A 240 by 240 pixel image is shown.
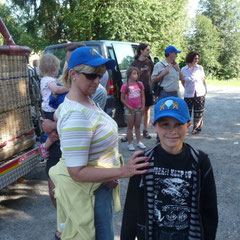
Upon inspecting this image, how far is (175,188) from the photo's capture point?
165 cm

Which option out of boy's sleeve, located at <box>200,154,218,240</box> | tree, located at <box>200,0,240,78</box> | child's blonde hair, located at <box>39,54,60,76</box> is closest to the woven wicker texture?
child's blonde hair, located at <box>39,54,60,76</box>

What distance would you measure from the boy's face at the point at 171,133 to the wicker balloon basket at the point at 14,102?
2.28 metres

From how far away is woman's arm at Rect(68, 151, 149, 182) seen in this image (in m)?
1.59

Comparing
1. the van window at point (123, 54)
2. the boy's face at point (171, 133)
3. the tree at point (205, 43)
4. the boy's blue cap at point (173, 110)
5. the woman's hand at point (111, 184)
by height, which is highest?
the tree at point (205, 43)

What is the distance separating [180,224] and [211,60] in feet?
120

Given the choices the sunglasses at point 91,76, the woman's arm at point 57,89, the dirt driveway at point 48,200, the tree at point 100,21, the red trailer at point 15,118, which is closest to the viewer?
the sunglasses at point 91,76

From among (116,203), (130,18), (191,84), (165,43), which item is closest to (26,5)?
(130,18)

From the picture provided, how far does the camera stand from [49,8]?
1881 cm

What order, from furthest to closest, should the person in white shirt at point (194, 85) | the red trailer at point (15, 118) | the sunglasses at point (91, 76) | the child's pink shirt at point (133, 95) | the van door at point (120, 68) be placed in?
the van door at point (120, 68) < the person in white shirt at point (194, 85) < the child's pink shirt at point (133, 95) < the red trailer at point (15, 118) < the sunglasses at point (91, 76)

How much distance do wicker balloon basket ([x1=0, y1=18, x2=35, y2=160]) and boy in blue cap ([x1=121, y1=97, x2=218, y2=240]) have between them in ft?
7.31

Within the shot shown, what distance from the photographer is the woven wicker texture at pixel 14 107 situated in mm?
3332

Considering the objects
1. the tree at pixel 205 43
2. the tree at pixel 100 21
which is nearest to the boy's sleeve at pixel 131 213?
the tree at pixel 100 21

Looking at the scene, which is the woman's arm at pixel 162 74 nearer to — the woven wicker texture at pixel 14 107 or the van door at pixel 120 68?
the van door at pixel 120 68

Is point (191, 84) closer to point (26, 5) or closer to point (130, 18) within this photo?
point (130, 18)
